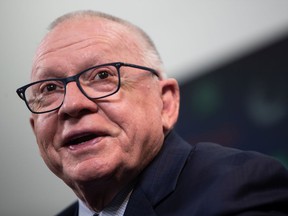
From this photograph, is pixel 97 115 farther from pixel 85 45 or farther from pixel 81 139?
pixel 85 45

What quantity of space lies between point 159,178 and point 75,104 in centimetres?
27

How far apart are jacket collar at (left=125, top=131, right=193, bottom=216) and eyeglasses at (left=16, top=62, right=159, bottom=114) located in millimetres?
211

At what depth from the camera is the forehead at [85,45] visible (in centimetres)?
82

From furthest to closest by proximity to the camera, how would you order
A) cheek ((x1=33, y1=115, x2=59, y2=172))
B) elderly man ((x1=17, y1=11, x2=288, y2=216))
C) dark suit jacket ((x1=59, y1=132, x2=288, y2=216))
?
cheek ((x1=33, y1=115, x2=59, y2=172)) → elderly man ((x1=17, y1=11, x2=288, y2=216)) → dark suit jacket ((x1=59, y1=132, x2=288, y2=216))

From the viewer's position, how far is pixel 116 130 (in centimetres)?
79

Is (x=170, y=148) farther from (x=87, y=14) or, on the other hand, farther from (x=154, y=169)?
(x=87, y=14)

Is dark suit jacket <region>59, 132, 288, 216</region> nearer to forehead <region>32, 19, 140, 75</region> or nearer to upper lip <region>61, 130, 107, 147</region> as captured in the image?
upper lip <region>61, 130, 107, 147</region>

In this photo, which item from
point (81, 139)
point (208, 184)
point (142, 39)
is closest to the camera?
point (208, 184)

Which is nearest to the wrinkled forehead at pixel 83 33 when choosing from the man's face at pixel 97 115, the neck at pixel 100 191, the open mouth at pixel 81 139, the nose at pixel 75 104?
the man's face at pixel 97 115

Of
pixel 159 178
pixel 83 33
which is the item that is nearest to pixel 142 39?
pixel 83 33

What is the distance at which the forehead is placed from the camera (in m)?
0.82

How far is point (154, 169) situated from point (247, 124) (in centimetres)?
53

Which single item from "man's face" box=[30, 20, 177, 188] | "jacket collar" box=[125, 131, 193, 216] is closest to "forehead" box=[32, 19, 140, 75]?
"man's face" box=[30, 20, 177, 188]

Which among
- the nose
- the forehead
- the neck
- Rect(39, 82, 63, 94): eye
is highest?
the forehead
